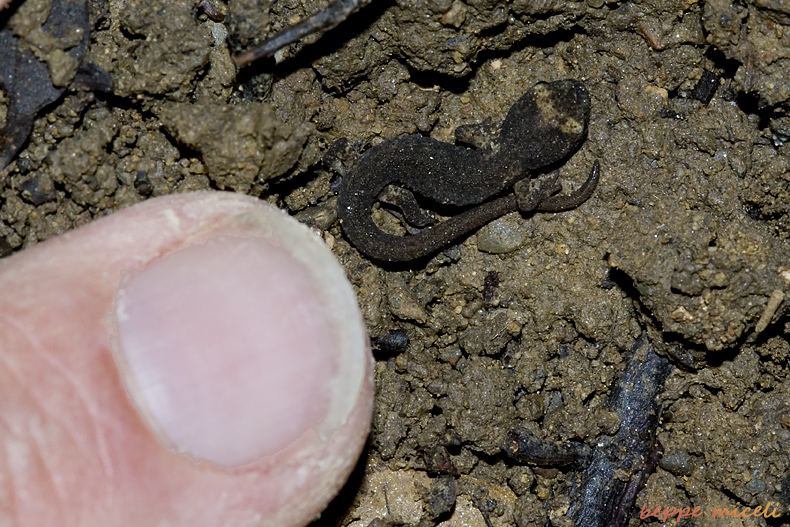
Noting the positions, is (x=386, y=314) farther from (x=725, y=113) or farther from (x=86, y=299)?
(x=725, y=113)

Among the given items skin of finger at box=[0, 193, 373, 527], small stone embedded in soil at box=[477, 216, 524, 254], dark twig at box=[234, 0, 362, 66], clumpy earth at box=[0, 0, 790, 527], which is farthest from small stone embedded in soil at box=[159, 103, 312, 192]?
small stone embedded in soil at box=[477, 216, 524, 254]

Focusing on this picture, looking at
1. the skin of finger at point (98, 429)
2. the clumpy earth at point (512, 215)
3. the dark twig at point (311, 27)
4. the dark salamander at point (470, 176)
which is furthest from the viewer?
the dark salamander at point (470, 176)

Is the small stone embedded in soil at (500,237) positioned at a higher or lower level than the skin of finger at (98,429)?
higher

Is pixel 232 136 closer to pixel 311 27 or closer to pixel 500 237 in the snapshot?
pixel 311 27

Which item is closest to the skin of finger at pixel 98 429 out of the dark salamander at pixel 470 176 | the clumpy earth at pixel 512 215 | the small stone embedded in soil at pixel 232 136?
the small stone embedded in soil at pixel 232 136

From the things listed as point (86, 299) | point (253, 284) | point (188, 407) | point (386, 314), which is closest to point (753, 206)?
point (386, 314)

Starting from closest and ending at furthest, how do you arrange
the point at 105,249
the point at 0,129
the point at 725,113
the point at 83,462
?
the point at 83,462
the point at 105,249
the point at 0,129
the point at 725,113

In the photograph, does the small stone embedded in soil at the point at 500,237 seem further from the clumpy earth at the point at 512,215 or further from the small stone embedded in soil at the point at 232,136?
the small stone embedded in soil at the point at 232,136
